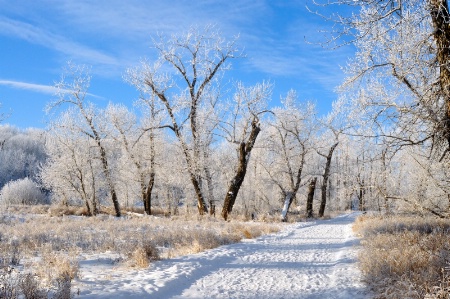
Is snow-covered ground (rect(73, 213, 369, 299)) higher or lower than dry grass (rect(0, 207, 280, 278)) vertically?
lower

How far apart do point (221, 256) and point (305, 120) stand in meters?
21.0

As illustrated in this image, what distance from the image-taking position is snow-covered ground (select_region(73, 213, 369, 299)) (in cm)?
591

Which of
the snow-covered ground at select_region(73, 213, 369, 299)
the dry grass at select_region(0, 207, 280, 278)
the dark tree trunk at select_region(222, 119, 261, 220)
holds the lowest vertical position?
the snow-covered ground at select_region(73, 213, 369, 299)

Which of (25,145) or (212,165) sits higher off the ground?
(25,145)

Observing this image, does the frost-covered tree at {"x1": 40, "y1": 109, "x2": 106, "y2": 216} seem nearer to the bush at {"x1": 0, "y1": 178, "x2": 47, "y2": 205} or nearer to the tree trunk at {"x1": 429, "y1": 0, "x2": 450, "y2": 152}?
the bush at {"x1": 0, "y1": 178, "x2": 47, "y2": 205}

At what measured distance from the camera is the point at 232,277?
7.12m

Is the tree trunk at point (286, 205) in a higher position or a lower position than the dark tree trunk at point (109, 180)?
lower

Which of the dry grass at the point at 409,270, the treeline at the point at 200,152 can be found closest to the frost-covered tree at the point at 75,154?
the treeline at the point at 200,152

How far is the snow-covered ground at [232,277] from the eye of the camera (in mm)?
5906

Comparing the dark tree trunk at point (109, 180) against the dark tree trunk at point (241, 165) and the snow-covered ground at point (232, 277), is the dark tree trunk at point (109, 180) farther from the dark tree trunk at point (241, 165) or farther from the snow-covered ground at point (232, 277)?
the snow-covered ground at point (232, 277)

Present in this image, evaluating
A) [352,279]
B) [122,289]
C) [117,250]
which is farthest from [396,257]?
[117,250]

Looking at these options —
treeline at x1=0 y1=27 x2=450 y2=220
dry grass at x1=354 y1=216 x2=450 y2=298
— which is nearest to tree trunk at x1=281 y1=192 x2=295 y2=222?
treeline at x1=0 y1=27 x2=450 y2=220

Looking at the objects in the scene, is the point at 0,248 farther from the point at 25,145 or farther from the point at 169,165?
the point at 25,145

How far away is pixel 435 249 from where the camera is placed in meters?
7.33
